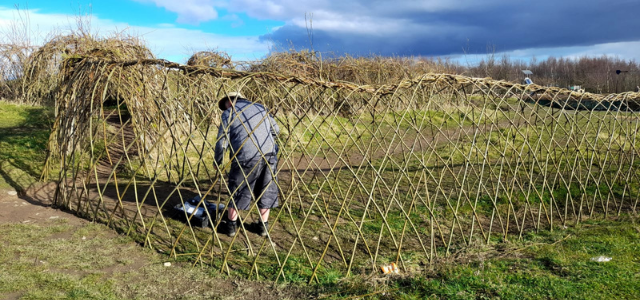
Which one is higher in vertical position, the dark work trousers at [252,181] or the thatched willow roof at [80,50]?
the thatched willow roof at [80,50]

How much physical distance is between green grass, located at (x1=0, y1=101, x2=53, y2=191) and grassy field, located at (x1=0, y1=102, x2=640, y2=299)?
202 cm

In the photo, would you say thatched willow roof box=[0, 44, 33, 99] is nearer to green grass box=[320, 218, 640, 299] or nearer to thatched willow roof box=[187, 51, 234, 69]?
thatched willow roof box=[187, 51, 234, 69]

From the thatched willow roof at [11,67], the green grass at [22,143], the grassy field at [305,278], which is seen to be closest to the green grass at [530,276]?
the grassy field at [305,278]

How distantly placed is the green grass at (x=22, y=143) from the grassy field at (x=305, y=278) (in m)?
2.02

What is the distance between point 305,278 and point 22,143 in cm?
701

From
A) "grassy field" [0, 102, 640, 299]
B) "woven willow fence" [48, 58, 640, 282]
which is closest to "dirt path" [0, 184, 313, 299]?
"grassy field" [0, 102, 640, 299]

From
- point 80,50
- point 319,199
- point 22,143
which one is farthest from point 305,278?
point 22,143

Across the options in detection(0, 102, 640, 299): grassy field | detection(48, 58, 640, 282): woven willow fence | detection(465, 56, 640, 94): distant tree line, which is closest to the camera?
detection(0, 102, 640, 299): grassy field

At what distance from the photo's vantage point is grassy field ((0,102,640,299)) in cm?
386

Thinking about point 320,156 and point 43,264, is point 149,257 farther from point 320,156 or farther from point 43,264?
point 320,156

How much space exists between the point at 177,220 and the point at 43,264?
1613 mm

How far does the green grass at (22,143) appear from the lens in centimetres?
721

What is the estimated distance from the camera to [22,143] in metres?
8.73

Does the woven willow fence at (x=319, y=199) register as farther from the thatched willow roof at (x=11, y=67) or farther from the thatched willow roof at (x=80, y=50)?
the thatched willow roof at (x=11, y=67)
